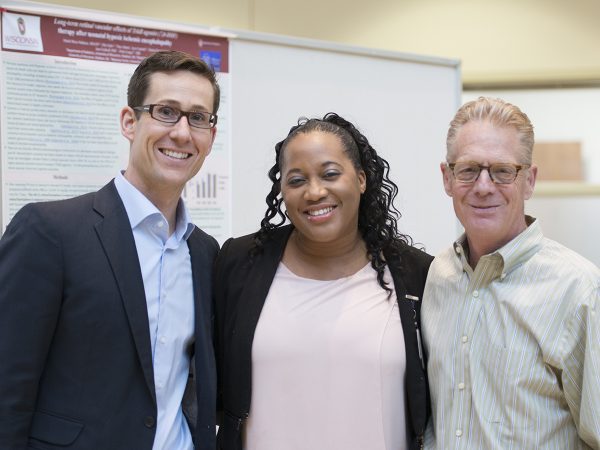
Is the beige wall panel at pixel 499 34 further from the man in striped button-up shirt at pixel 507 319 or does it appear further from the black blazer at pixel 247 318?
the man in striped button-up shirt at pixel 507 319

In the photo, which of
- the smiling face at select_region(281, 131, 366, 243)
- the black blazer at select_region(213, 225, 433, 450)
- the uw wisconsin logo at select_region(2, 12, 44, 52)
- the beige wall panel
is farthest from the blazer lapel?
the beige wall panel

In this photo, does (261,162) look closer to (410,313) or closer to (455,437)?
(410,313)

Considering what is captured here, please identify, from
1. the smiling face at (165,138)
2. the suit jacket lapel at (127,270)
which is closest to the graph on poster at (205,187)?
the smiling face at (165,138)

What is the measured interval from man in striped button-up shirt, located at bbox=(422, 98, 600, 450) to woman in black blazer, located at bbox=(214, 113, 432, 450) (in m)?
0.12

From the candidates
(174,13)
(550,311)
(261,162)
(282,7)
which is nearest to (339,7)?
(282,7)

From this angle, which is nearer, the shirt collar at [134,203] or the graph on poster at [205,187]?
the shirt collar at [134,203]

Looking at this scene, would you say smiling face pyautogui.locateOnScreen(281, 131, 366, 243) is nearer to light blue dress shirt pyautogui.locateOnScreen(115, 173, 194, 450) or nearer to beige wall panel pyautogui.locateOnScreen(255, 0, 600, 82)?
light blue dress shirt pyautogui.locateOnScreen(115, 173, 194, 450)

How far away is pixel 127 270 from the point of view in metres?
1.32

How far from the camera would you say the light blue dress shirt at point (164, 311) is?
137 cm

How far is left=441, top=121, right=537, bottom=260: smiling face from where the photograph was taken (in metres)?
1.34

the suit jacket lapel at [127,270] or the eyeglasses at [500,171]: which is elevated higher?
the eyeglasses at [500,171]

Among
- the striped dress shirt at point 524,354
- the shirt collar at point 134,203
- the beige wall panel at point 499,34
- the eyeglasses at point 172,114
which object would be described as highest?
the beige wall panel at point 499,34

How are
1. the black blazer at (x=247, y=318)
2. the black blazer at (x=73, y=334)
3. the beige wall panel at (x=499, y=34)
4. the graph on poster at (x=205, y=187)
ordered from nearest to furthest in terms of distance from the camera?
1. the black blazer at (x=73, y=334)
2. the black blazer at (x=247, y=318)
3. the graph on poster at (x=205, y=187)
4. the beige wall panel at (x=499, y=34)

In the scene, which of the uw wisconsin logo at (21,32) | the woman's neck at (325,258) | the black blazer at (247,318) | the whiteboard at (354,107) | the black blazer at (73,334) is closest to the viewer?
the black blazer at (73,334)
